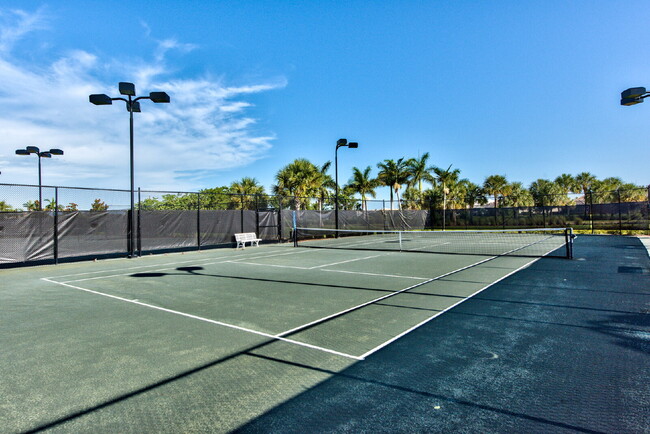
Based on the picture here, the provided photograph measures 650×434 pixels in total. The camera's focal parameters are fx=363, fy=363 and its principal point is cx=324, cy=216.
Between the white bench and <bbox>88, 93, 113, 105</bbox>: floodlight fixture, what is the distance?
8.57 meters

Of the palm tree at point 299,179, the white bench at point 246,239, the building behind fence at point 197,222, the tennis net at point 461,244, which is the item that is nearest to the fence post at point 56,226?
the building behind fence at point 197,222

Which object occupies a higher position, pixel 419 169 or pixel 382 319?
pixel 419 169

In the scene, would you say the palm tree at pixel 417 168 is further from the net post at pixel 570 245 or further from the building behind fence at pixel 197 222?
the net post at pixel 570 245

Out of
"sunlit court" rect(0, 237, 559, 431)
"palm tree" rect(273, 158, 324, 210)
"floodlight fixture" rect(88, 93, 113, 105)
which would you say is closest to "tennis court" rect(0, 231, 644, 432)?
"sunlit court" rect(0, 237, 559, 431)

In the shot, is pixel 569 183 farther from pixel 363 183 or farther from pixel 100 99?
pixel 100 99

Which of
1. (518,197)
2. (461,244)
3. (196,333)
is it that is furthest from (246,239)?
(518,197)

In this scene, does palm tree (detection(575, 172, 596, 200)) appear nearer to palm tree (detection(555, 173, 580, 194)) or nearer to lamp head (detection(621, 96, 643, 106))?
palm tree (detection(555, 173, 580, 194))

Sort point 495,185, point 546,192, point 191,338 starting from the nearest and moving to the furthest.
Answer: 1. point 191,338
2. point 546,192
3. point 495,185

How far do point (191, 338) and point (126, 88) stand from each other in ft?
40.3

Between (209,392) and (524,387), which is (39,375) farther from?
(524,387)

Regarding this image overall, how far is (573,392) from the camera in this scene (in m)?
3.22

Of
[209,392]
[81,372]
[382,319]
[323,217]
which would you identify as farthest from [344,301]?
[323,217]

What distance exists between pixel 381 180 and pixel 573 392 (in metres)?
41.2

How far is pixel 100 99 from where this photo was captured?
44.2 feet
